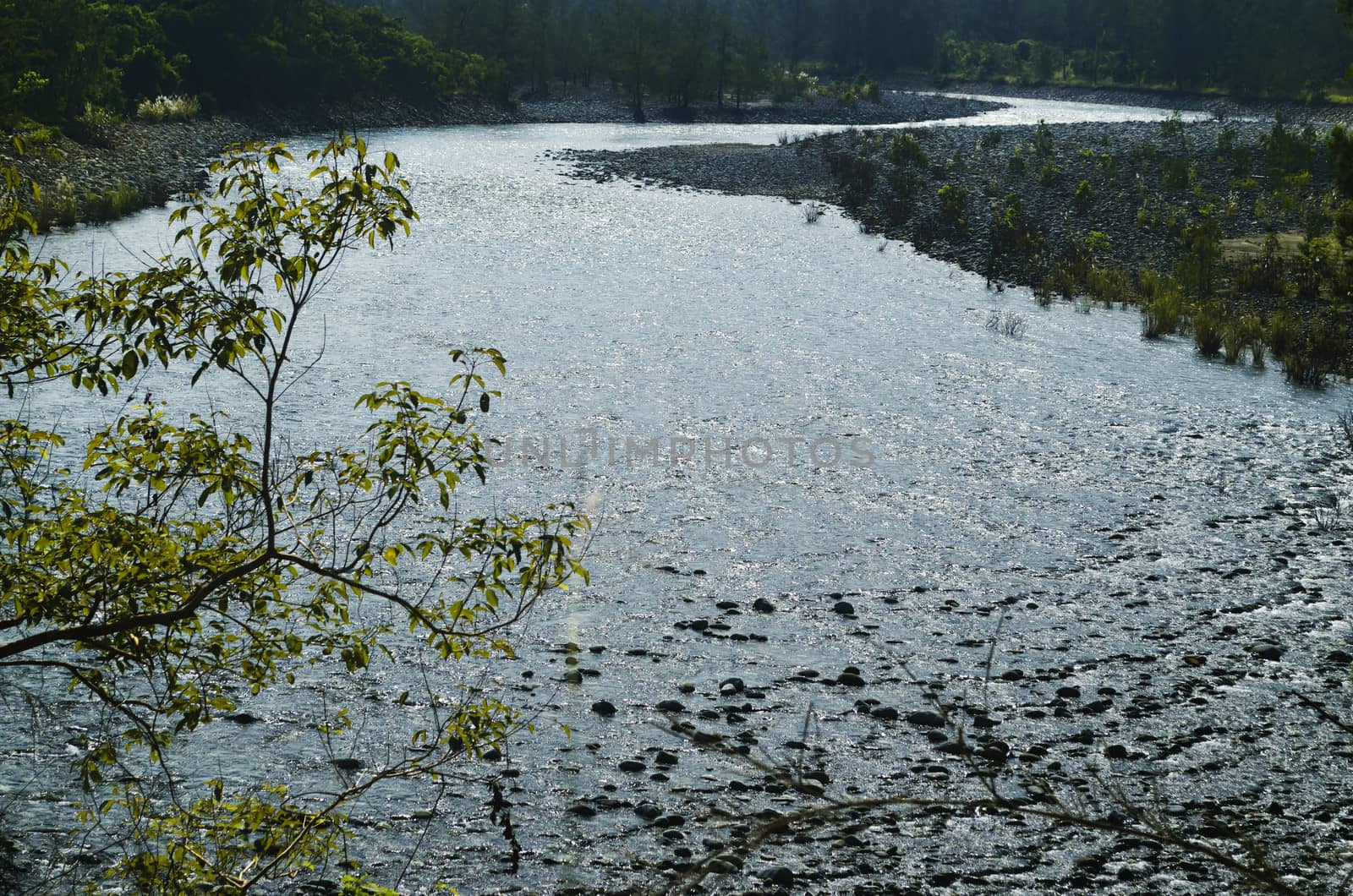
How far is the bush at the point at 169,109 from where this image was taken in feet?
192

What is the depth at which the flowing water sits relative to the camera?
9.30m

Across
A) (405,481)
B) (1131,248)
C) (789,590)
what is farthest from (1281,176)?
(405,481)

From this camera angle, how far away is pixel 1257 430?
1969cm

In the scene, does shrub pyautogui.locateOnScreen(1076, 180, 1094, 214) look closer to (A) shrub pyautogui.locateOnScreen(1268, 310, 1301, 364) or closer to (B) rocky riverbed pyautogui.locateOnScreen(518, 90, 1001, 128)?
(A) shrub pyautogui.locateOnScreen(1268, 310, 1301, 364)

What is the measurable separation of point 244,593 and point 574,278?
83.5ft

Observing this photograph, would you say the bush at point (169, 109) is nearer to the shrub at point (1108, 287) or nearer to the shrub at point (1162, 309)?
the shrub at point (1108, 287)

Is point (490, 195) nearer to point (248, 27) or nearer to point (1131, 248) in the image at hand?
point (1131, 248)

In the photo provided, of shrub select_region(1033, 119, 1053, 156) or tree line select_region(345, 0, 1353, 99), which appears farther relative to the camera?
tree line select_region(345, 0, 1353, 99)

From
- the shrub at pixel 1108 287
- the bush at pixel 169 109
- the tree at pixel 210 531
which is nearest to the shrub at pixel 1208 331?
the shrub at pixel 1108 287

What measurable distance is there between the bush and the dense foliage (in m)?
0.96

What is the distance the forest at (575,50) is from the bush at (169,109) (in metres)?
0.85

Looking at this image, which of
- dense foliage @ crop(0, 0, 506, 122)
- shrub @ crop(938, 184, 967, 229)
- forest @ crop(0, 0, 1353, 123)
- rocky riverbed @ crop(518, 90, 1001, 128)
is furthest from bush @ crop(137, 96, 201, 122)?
shrub @ crop(938, 184, 967, 229)

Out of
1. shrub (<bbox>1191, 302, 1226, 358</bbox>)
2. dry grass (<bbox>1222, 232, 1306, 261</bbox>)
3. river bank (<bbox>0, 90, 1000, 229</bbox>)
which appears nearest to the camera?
shrub (<bbox>1191, 302, 1226, 358</bbox>)

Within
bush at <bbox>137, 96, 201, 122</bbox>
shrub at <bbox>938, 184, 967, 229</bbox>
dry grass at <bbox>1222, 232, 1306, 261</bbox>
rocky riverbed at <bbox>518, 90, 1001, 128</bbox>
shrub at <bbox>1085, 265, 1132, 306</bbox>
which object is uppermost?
rocky riverbed at <bbox>518, 90, 1001, 128</bbox>
